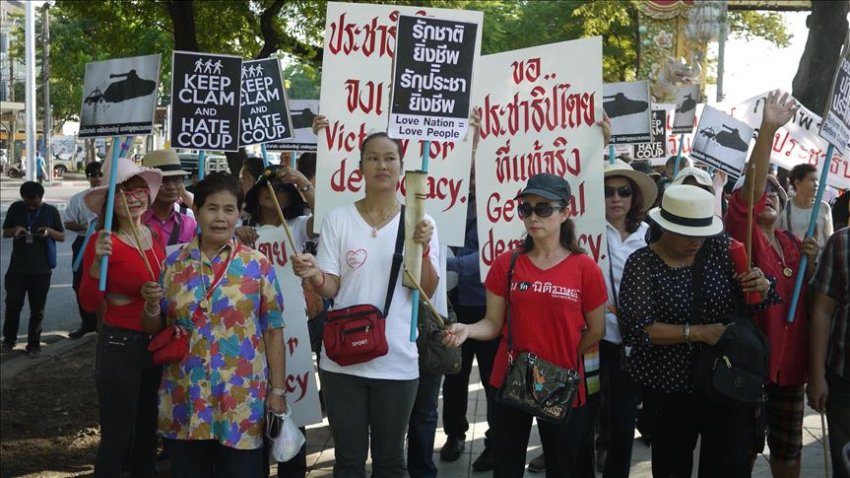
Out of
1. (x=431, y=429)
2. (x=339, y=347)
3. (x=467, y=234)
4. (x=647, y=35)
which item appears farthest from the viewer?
(x=647, y=35)

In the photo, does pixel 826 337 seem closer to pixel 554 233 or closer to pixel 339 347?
pixel 554 233

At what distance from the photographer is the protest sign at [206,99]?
611 cm

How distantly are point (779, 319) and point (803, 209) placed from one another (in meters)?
3.37

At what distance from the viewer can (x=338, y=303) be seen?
4.71 m

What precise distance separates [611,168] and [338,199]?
61.1 inches

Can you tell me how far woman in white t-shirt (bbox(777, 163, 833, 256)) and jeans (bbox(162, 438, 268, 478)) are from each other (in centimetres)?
496

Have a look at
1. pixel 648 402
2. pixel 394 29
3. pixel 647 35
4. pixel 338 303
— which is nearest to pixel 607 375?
pixel 648 402

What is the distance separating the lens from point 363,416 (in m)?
4.66

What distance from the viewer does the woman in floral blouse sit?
179 inches

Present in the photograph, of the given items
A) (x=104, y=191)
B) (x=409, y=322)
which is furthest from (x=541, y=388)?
(x=104, y=191)

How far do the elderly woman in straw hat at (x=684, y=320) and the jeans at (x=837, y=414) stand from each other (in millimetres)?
424

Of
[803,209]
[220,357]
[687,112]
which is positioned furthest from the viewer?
[687,112]

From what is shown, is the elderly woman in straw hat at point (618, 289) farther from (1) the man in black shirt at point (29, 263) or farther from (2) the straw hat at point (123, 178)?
(1) the man in black shirt at point (29, 263)

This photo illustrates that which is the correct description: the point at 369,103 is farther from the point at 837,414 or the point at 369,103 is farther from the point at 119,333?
the point at 837,414
